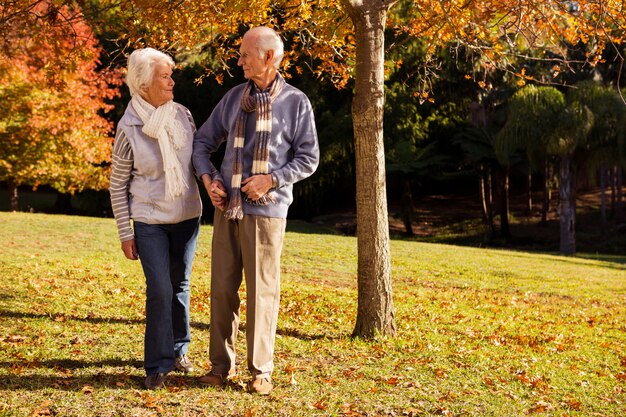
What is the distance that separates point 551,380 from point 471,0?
405 cm

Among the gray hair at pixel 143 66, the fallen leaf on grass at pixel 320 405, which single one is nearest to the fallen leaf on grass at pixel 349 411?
the fallen leaf on grass at pixel 320 405

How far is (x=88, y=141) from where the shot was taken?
22.8 meters

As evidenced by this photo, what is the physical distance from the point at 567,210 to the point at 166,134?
21.3 metres

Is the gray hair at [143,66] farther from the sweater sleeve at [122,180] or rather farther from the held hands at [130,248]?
the held hands at [130,248]

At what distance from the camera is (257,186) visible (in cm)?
469

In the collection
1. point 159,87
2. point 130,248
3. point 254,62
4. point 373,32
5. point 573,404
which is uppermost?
point 373,32

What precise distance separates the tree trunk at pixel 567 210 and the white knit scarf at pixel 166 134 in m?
21.1

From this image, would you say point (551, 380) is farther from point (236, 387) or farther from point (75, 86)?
point (75, 86)

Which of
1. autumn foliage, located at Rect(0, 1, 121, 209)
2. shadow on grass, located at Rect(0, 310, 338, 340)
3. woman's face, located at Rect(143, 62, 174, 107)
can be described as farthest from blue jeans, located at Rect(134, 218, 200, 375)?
autumn foliage, located at Rect(0, 1, 121, 209)

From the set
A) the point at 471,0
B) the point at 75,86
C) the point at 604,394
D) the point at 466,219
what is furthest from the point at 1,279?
the point at 466,219

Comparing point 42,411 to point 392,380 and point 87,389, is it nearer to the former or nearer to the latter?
point 87,389

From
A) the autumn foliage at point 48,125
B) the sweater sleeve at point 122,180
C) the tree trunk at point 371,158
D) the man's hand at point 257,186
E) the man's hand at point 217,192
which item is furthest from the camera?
the autumn foliage at point 48,125

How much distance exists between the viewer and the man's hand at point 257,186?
185 inches

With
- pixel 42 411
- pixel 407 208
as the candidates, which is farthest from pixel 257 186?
pixel 407 208
